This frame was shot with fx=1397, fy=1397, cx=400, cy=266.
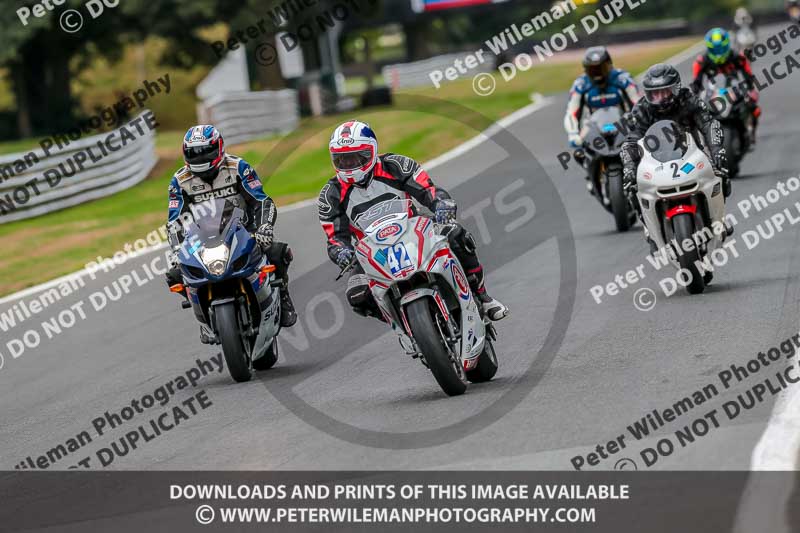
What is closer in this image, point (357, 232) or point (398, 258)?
point (398, 258)

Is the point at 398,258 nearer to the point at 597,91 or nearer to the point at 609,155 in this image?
the point at 609,155

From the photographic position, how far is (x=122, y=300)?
1528cm

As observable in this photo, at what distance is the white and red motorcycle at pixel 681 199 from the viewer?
11070 millimetres

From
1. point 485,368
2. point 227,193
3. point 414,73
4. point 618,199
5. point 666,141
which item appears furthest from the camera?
point 414,73

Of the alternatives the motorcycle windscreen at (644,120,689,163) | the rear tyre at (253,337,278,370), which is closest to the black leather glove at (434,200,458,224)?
the rear tyre at (253,337,278,370)

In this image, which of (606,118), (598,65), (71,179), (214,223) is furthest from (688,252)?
(71,179)

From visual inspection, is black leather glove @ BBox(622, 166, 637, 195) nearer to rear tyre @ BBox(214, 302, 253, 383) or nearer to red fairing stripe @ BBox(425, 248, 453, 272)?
red fairing stripe @ BBox(425, 248, 453, 272)

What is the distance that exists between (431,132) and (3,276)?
14.6m

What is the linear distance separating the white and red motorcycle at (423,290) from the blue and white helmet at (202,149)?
6.92 ft

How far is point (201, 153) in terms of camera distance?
10477 millimetres

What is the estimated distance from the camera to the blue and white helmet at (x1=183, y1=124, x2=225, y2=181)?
1046cm

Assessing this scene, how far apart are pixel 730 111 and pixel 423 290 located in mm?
10777

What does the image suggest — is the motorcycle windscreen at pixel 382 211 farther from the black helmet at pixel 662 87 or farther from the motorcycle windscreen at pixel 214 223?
the black helmet at pixel 662 87

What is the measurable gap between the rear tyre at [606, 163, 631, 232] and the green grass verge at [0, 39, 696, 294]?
18.6 feet
